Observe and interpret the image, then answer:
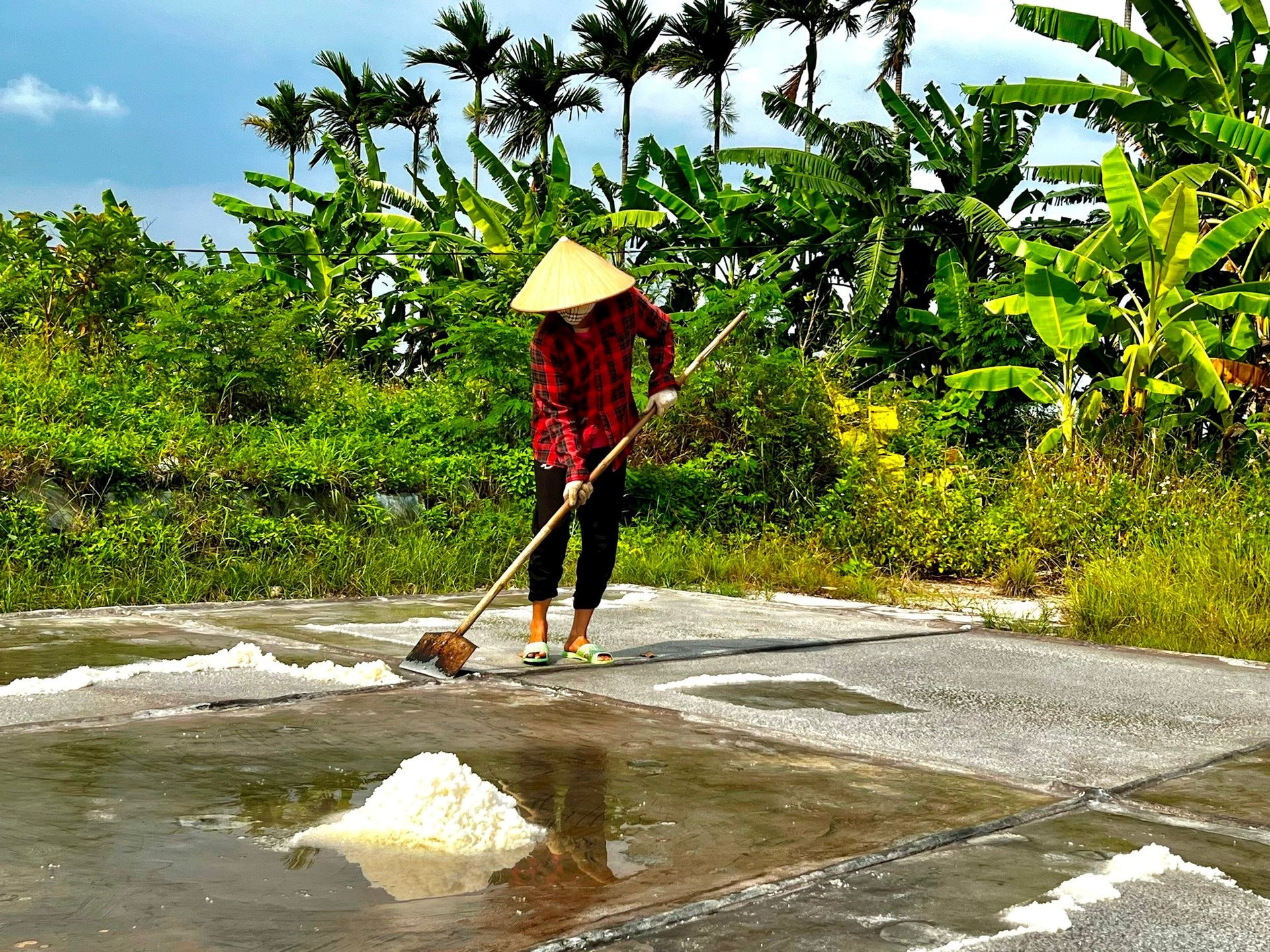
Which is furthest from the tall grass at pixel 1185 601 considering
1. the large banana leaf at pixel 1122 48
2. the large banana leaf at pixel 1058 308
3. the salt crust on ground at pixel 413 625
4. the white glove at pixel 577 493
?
the large banana leaf at pixel 1122 48

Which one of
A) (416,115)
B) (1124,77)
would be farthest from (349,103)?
(1124,77)

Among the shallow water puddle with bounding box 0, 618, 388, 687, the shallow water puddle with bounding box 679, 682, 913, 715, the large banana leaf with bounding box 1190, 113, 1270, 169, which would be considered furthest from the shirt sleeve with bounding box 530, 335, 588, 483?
the large banana leaf with bounding box 1190, 113, 1270, 169

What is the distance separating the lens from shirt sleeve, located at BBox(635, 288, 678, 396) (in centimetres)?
495

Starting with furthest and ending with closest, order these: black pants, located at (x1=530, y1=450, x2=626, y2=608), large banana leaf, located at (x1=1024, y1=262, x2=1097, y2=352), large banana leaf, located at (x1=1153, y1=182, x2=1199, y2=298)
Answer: large banana leaf, located at (x1=1024, y1=262, x2=1097, y2=352) < large banana leaf, located at (x1=1153, y1=182, x2=1199, y2=298) < black pants, located at (x1=530, y1=450, x2=626, y2=608)

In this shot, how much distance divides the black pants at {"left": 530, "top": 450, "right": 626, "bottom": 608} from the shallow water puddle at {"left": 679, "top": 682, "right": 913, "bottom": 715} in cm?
81

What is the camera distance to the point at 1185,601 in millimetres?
5988

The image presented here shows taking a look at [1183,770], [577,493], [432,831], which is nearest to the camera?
[432,831]

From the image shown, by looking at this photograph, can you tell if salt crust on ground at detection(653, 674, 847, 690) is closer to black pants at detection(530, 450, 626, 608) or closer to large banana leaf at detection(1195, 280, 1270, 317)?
black pants at detection(530, 450, 626, 608)

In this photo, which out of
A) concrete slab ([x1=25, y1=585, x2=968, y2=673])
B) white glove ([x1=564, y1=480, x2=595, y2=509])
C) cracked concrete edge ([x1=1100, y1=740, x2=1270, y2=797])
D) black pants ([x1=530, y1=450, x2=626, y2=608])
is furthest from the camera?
concrete slab ([x1=25, y1=585, x2=968, y2=673])

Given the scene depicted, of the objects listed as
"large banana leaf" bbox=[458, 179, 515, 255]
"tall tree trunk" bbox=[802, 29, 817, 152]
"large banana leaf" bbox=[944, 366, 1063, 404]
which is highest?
"tall tree trunk" bbox=[802, 29, 817, 152]

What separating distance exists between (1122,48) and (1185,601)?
6837 millimetres

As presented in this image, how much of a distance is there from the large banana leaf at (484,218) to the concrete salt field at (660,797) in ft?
28.7

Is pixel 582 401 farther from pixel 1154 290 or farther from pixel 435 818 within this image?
pixel 1154 290

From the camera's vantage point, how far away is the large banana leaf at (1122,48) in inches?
429
